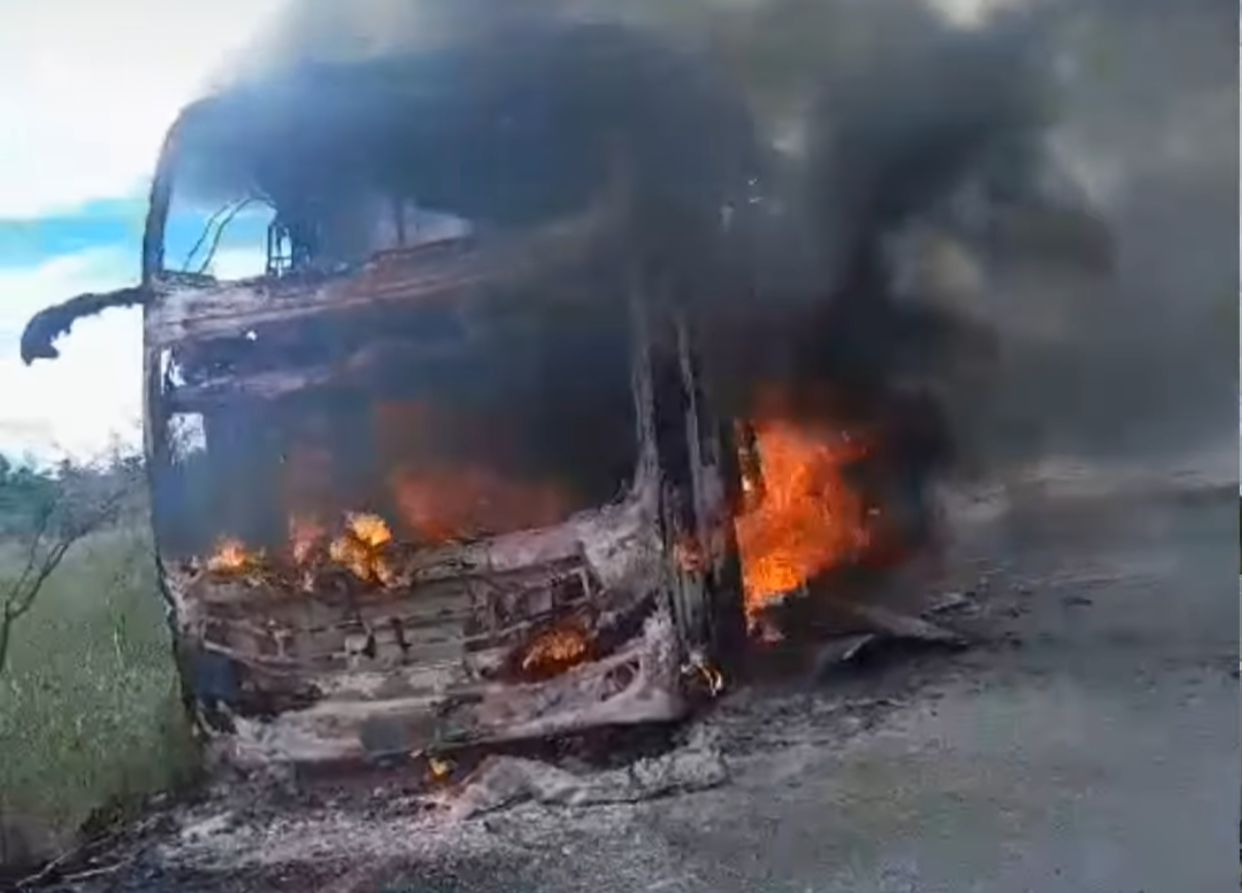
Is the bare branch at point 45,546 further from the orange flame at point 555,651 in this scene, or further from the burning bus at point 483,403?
the orange flame at point 555,651

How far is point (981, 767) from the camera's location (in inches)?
92.8

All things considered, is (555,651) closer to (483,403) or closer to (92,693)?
(483,403)

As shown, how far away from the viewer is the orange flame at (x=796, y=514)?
2338 mm

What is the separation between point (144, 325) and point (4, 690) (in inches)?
21.0

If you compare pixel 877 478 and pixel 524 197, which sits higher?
pixel 524 197

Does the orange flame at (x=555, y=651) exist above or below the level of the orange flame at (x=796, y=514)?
below

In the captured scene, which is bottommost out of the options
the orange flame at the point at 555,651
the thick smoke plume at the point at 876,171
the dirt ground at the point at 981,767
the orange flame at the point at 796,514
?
the dirt ground at the point at 981,767

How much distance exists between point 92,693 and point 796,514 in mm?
984

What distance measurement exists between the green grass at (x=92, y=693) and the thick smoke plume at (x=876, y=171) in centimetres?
57

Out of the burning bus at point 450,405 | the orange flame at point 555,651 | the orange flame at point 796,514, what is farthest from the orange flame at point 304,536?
the orange flame at point 796,514

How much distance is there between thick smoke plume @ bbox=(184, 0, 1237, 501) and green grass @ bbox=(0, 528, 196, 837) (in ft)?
1.87

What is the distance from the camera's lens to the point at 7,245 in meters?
Result: 2.35

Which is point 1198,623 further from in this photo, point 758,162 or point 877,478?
point 758,162

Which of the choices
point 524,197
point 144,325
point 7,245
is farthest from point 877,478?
point 7,245
